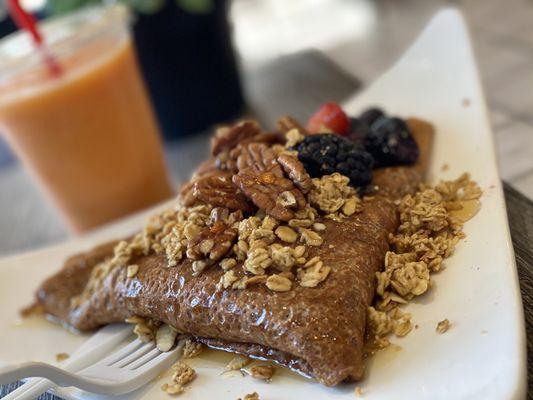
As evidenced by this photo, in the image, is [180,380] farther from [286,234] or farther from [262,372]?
[286,234]

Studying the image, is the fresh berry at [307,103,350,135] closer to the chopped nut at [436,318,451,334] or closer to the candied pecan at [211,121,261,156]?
the candied pecan at [211,121,261,156]

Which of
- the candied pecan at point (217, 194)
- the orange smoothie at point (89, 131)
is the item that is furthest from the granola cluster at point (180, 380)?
the orange smoothie at point (89, 131)

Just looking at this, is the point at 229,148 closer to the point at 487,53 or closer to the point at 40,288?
the point at 40,288

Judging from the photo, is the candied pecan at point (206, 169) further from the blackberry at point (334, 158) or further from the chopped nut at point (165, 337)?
the chopped nut at point (165, 337)

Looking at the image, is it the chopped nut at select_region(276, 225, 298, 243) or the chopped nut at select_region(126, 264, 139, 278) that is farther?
the chopped nut at select_region(126, 264, 139, 278)

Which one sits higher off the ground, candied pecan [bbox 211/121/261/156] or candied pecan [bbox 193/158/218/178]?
candied pecan [bbox 211/121/261/156]

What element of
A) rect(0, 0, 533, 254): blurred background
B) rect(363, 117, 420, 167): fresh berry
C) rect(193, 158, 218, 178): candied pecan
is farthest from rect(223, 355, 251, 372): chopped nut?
rect(0, 0, 533, 254): blurred background

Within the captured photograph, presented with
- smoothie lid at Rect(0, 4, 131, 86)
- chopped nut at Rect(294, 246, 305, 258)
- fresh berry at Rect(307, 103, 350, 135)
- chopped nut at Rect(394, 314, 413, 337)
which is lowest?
chopped nut at Rect(394, 314, 413, 337)

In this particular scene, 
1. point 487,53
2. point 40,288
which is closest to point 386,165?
point 40,288
